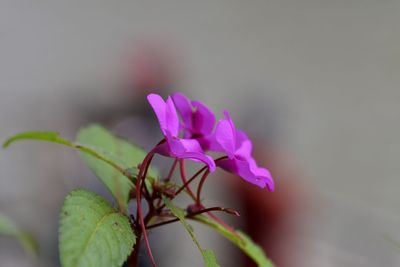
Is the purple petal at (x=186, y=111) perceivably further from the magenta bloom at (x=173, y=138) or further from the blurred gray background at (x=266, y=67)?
the blurred gray background at (x=266, y=67)

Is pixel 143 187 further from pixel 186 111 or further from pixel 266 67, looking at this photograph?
pixel 266 67

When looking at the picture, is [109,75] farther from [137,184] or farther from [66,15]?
[137,184]

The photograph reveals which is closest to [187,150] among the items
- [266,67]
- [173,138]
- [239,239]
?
[173,138]

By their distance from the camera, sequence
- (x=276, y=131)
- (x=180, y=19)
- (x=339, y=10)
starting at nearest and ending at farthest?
(x=276, y=131) < (x=180, y=19) < (x=339, y=10)

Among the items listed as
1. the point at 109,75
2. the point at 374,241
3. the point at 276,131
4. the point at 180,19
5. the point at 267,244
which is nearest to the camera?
the point at 374,241

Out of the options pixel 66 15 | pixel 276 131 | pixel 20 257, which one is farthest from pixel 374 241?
pixel 66 15

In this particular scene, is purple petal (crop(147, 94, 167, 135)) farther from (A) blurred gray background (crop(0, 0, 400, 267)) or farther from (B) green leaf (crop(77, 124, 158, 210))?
(A) blurred gray background (crop(0, 0, 400, 267))

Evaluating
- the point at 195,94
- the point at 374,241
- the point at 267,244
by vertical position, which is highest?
the point at 374,241
